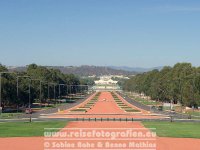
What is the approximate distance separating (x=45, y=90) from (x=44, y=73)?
63.9ft

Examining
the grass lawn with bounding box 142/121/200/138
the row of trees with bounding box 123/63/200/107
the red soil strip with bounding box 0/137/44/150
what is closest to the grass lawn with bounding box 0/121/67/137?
the red soil strip with bounding box 0/137/44/150

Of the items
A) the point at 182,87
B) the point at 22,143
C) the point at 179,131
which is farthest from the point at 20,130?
the point at 182,87

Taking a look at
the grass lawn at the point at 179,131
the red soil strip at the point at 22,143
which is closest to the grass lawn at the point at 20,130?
the red soil strip at the point at 22,143

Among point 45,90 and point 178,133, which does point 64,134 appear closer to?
point 178,133

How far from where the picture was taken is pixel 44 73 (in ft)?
623

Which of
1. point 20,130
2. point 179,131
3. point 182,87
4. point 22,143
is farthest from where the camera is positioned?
point 182,87

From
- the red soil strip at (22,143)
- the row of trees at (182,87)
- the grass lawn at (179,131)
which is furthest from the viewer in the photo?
the row of trees at (182,87)

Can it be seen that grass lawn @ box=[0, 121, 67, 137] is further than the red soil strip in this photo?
Yes

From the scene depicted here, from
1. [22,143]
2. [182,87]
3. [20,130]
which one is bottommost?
[22,143]

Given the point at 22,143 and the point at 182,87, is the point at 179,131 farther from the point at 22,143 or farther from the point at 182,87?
the point at 182,87

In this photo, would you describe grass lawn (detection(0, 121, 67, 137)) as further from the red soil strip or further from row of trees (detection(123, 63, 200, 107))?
row of trees (detection(123, 63, 200, 107))

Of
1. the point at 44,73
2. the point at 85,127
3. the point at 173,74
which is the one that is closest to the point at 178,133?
the point at 85,127

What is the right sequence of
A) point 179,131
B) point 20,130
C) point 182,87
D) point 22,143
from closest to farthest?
1. point 22,143
2. point 179,131
3. point 20,130
4. point 182,87

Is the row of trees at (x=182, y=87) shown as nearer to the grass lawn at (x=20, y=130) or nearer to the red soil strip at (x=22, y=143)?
the grass lawn at (x=20, y=130)
